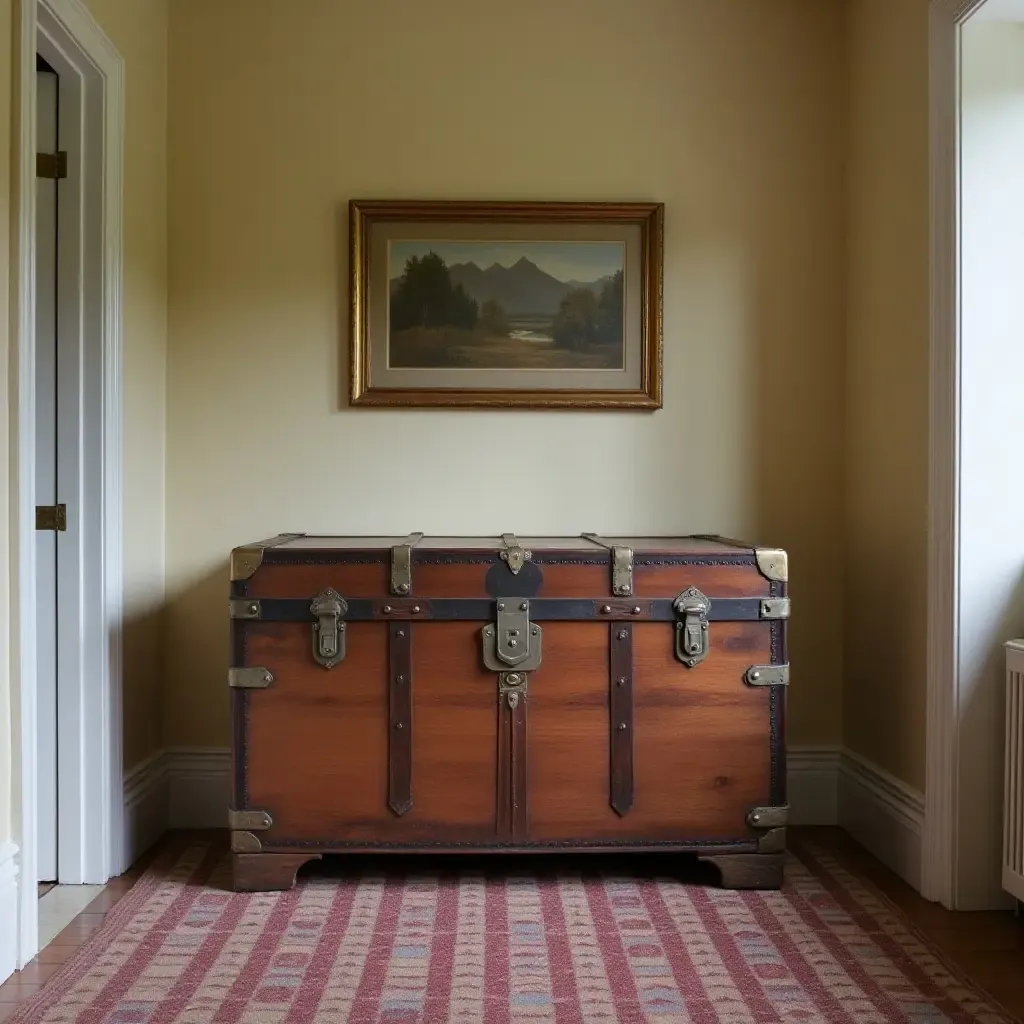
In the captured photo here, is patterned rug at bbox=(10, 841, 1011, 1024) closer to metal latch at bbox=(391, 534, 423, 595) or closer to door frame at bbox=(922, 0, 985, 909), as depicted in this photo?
door frame at bbox=(922, 0, 985, 909)

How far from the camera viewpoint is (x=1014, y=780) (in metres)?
2.60

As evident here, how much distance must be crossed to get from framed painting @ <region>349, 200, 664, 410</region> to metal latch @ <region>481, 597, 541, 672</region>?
867 millimetres

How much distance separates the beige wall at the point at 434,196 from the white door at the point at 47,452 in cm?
54

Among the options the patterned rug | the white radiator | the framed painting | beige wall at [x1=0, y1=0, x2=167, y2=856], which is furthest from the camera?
the framed painting

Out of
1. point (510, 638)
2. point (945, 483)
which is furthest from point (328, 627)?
point (945, 483)

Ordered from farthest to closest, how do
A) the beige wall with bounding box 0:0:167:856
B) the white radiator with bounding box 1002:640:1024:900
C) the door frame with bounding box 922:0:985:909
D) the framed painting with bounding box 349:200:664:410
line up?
the framed painting with bounding box 349:200:664:410
the beige wall with bounding box 0:0:167:856
the door frame with bounding box 922:0:985:909
the white radiator with bounding box 1002:640:1024:900

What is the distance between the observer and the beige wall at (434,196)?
346 centimetres

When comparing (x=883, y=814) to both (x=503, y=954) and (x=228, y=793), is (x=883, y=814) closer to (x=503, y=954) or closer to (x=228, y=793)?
(x=503, y=954)

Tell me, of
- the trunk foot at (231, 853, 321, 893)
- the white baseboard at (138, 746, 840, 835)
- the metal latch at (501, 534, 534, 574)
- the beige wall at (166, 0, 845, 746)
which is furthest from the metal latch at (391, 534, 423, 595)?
the white baseboard at (138, 746, 840, 835)

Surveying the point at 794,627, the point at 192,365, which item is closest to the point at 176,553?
the point at 192,365

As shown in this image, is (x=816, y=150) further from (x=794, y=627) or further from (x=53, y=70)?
(x=53, y=70)

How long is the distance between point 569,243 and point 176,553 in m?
1.62

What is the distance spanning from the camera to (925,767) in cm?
288

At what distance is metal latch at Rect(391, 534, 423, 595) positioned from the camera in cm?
283
